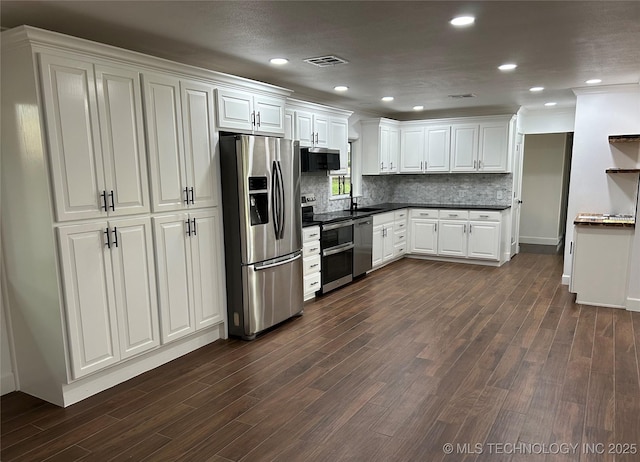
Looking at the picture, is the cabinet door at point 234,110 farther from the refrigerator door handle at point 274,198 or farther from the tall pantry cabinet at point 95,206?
the refrigerator door handle at point 274,198

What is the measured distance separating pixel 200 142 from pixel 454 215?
15.1ft

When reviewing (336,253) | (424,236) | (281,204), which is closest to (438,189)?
(424,236)

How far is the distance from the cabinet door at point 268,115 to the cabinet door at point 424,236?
3635mm

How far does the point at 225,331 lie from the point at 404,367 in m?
1.65

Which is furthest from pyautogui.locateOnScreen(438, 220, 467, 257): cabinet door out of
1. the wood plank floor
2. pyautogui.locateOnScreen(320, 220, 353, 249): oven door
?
the wood plank floor

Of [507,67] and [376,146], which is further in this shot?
[376,146]

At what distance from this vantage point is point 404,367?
3.37 m

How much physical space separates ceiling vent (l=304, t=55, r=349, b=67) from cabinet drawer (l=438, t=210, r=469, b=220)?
3812mm

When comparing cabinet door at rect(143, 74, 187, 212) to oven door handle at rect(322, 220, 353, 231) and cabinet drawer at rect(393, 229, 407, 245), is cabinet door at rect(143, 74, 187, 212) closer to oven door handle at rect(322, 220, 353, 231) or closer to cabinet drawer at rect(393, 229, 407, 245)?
oven door handle at rect(322, 220, 353, 231)

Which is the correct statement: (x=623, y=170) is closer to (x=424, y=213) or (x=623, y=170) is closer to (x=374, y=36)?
(x=424, y=213)

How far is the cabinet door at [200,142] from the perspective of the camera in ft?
11.2

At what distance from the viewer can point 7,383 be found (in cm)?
306

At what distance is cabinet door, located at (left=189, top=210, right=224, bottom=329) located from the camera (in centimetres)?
361

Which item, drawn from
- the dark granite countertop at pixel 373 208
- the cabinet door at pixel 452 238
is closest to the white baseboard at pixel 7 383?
the dark granite countertop at pixel 373 208
